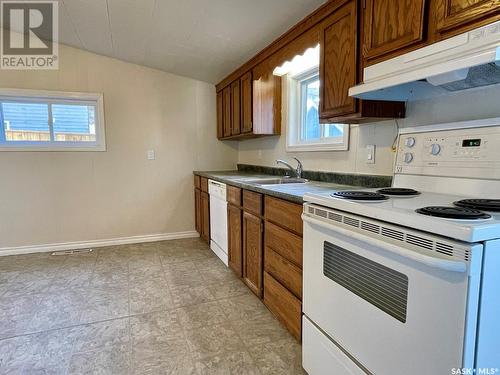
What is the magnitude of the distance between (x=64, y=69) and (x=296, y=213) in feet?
11.2

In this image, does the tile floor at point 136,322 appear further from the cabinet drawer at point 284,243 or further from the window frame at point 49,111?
the window frame at point 49,111

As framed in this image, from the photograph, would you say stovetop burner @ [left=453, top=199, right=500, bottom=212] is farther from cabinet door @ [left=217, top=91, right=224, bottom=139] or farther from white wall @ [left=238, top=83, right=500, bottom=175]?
cabinet door @ [left=217, top=91, right=224, bottom=139]

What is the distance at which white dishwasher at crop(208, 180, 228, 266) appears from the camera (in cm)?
287

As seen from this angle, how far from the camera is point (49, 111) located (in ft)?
11.4

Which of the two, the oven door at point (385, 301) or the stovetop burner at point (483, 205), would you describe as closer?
the oven door at point (385, 301)

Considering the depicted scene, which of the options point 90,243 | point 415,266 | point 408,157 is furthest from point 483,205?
point 90,243

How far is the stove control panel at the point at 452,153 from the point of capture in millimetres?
1208

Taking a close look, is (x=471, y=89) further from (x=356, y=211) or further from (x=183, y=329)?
(x=183, y=329)

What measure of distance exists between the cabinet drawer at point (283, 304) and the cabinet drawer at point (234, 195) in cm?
68

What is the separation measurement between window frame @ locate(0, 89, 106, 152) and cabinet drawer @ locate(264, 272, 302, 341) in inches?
110

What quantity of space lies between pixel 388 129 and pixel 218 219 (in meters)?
1.86

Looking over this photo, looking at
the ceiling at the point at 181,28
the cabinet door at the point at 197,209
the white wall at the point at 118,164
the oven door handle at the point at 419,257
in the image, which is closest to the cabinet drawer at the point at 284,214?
the oven door handle at the point at 419,257

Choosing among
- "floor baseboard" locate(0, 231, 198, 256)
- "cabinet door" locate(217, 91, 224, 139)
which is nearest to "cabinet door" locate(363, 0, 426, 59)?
"cabinet door" locate(217, 91, 224, 139)

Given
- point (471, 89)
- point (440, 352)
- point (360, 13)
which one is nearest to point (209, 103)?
point (360, 13)
